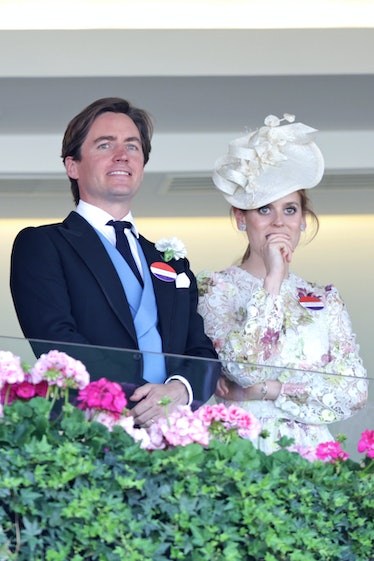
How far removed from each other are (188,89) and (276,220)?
6.69 ft

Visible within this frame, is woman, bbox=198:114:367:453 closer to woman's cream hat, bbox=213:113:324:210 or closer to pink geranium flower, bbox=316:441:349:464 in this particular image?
woman's cream hat, bbox=213:113:324:210

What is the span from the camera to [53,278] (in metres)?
3.20

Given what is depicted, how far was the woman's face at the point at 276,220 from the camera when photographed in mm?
3670

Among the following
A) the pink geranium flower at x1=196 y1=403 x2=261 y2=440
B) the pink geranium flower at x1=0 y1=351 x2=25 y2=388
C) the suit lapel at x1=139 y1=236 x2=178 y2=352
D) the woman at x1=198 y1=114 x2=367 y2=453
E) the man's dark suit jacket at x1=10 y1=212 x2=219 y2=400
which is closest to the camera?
the pink geranium flower at x1=0 y1=351 x2=25 y2=388

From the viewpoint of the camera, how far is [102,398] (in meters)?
2.35

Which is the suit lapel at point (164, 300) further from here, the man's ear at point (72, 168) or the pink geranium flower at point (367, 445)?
the pink geranium flower at point (367, 445)

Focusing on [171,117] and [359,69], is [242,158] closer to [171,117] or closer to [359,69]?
[359,69]

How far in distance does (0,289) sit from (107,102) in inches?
137

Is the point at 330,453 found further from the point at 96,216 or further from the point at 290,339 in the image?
the point at 96,216

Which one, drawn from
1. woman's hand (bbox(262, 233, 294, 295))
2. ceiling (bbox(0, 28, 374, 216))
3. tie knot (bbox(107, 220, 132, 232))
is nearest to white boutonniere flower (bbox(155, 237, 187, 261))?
tie knot (bbox(107, 220, 132, 232))

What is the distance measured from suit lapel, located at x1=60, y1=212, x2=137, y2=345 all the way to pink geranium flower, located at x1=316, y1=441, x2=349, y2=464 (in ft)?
2.65

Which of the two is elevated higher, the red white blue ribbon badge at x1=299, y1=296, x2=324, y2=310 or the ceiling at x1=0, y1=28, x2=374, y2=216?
the ceiling at x1=0, y1=28, x2=374, y2=216

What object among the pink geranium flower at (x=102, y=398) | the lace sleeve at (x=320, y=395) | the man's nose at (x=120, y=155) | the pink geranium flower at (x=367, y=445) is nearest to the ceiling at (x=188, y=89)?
the man's nose at (x=120, y=155)

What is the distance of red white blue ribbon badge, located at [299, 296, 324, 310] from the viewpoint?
359 cm
